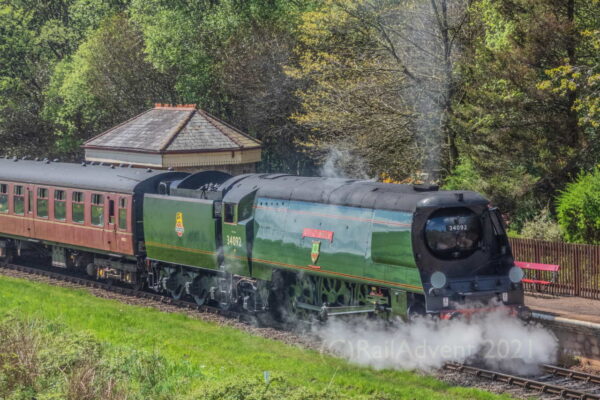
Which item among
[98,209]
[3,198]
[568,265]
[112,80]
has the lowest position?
[568,265]

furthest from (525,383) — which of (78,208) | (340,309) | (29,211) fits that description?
(29,211)

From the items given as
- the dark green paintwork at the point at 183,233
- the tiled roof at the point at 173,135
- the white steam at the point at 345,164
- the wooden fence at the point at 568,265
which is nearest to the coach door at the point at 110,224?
the dark green paintwork at the point at 183,233

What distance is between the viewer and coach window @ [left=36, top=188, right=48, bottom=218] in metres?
25.8

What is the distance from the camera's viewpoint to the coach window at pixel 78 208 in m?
24.4

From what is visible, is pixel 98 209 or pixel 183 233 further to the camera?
pixel 98 209

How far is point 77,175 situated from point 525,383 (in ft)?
49.7

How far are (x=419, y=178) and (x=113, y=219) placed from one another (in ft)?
38.2

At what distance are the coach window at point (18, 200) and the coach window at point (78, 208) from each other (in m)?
2.93

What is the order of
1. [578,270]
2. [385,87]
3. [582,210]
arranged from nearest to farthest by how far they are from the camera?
[578,270] < [582,210] < [385,87]

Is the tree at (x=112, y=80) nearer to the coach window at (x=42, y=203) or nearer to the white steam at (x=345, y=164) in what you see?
the white steam at (x=345, y=164)

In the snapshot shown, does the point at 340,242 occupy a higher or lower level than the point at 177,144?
lower

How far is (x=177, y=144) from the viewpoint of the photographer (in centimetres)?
3125

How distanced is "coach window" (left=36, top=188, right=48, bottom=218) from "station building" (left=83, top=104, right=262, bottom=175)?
475 centimetres

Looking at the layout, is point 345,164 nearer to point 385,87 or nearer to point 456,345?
point 385,87
